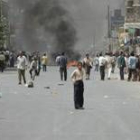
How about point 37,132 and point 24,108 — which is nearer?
point 37,132

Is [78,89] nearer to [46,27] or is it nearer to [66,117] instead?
[66,117]

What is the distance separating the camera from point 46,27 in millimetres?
85562

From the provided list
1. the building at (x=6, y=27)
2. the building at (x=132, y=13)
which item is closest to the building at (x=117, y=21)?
the building at (x=132, y=13)

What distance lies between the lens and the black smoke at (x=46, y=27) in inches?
3022

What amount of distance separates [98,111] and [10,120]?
3.51m

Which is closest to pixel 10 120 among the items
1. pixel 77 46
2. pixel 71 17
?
pixel 71 17

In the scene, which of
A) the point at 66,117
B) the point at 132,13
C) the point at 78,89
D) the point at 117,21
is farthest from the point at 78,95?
the point at 117,21

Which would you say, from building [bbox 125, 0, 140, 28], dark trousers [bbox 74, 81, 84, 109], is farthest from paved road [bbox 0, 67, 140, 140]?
→ building [bbox 125, 0, 140, 28]

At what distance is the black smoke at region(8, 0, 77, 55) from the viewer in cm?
7675

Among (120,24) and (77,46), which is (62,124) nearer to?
(77,46)

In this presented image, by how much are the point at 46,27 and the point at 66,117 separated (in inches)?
2634

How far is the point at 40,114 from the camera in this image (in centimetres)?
1981

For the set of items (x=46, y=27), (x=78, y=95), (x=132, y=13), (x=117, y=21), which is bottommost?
(x=78, y=95)

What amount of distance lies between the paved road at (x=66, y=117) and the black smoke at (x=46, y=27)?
4459 centimetres
